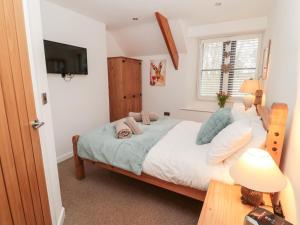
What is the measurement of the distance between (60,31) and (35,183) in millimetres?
2416

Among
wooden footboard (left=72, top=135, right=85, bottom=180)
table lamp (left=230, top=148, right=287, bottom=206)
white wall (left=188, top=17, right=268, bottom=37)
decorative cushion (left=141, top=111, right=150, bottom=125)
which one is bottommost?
wooden footboard (left=72, top=135, right=85, bottom=180)

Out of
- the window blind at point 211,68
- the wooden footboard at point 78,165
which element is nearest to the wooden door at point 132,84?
the window blind at point 211,68

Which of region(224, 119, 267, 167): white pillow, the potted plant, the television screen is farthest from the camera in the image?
the potted plant

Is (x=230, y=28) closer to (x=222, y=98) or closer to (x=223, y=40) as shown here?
(x=223, y=40)

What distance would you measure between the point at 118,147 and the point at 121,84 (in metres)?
2.29

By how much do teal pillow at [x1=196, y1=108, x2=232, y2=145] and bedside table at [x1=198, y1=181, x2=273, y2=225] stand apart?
62cm

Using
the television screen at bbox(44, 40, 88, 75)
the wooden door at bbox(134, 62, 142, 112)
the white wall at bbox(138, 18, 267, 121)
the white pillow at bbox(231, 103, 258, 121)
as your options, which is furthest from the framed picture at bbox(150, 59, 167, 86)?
the white pillow at bbox(231, 103, 258, 121)

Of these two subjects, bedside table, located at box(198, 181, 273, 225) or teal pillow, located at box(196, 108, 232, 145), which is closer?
bedside table, located at box(198, 181, 273, 225)

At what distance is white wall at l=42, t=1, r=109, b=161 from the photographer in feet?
8.88

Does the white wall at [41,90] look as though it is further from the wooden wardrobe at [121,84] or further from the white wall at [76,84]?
the wooden wardrobe at [121,84]

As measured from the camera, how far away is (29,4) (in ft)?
3.98

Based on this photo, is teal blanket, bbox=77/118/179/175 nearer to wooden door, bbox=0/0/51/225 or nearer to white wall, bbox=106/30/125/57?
wooden door, bbox=0/0/51/225

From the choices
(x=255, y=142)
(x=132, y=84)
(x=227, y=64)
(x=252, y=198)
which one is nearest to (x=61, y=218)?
(x=252, y=198)

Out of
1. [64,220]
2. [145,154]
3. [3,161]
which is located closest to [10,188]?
[3,161]
